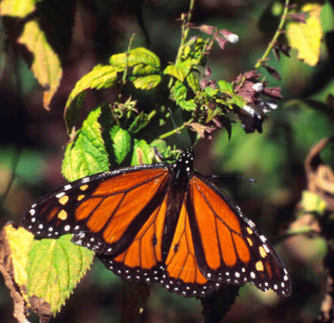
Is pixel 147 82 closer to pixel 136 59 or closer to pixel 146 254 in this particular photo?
pixel 136 59

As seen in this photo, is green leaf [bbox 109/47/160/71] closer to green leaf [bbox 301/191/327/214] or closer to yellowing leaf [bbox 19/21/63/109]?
yellowing leaf [bbox 19/21/63/109]

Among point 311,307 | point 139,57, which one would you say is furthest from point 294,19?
point 311,307

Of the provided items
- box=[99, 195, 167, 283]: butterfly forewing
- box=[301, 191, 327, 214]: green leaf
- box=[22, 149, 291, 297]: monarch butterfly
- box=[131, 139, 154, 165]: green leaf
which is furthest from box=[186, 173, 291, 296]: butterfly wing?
box=[301, 191, 327, 214]: green leaf

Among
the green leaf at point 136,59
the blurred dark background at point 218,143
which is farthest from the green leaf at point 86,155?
the blurred dark background at point 218,143

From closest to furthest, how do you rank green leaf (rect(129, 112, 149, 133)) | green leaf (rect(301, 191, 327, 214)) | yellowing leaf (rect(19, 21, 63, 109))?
green leaf (rect(129, 112, 149, 133)) < yellowing leaf (rect(19, 21, 63, 109)) < green leaf (rect(301, 191, 327, 214))

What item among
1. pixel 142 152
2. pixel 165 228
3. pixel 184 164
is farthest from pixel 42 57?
pixel 165 228

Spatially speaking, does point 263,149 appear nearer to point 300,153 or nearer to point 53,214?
point 300,153

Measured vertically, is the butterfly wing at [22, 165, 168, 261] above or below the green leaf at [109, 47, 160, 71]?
below
